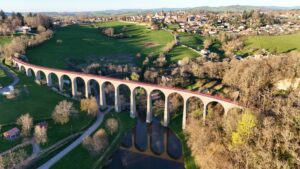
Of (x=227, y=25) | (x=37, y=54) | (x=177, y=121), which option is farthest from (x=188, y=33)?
(x=177, y=121)

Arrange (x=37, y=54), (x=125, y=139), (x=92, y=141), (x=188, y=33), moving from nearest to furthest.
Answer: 1. (x=92, y=141)
2. (x=125, y=139)
3. (x=37, y=54)
4. (x=188, y=33)

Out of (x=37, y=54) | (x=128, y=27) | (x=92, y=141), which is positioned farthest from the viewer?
(x=128, y=27)

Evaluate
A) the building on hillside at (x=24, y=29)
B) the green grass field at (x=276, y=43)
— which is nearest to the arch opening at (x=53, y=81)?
the building on hillside at (x=24, y=29)

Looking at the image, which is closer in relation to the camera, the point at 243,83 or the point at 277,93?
the point at 277,93

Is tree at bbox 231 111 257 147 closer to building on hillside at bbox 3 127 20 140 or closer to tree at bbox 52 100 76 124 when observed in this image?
tree at bbox 52 100 76 124

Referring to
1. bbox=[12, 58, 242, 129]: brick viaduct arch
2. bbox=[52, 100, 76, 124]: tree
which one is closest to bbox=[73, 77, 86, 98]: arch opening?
bbox=[12, 58, 242, 129]: brick viaduct arch

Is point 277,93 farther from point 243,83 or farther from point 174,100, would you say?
point 174,100
